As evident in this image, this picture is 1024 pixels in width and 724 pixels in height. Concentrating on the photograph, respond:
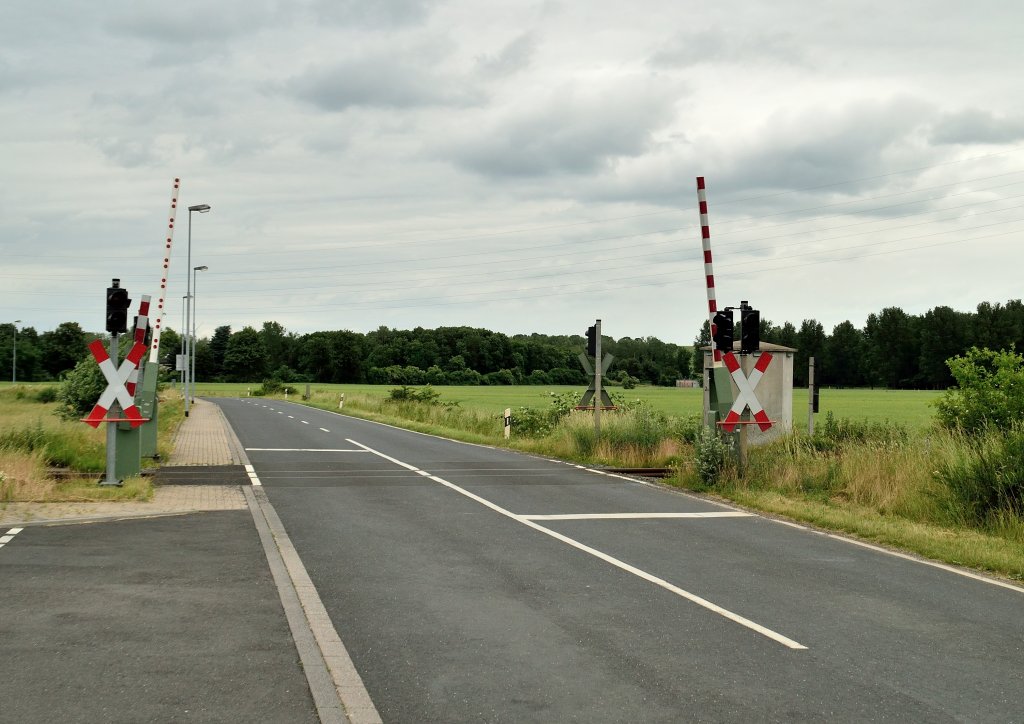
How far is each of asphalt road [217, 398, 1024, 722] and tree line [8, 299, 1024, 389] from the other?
98.6 m

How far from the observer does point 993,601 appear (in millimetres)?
7926

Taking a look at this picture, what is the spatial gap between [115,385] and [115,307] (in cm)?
124

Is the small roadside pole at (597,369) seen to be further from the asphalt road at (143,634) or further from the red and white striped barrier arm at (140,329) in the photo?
the asphalt road at (143,634)

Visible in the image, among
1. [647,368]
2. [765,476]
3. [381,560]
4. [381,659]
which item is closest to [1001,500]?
[765,476]

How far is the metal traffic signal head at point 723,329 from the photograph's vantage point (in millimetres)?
15539

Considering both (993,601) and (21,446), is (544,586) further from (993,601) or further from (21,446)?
(21,446)

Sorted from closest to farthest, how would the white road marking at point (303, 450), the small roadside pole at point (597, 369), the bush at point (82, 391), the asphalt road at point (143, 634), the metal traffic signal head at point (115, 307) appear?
the asphalt road at point (143, 634) → the metal traffic signal head at point (115, 307) → the small roadside pole at point (597, 369) → the white road marking at point (303, 450) → the bush at point (82, 391)

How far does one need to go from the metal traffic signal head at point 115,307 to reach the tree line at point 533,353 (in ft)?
318

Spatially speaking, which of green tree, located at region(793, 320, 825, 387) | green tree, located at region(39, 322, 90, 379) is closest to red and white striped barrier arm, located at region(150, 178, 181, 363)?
green tree, located at region(39, 322, 90, 379)

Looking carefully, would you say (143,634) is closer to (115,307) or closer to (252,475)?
(115,307)

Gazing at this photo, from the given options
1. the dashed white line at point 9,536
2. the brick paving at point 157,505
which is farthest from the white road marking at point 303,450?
the dashed white line at point 9,536

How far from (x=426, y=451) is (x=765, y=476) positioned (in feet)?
35.7

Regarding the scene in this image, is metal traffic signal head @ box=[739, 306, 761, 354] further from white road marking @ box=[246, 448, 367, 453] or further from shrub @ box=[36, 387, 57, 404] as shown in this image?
shrub @ box=[36, 387, 57, 404]

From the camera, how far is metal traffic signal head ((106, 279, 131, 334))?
13.8m
